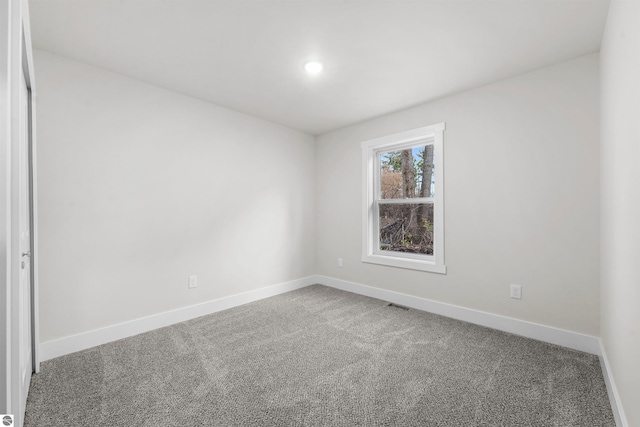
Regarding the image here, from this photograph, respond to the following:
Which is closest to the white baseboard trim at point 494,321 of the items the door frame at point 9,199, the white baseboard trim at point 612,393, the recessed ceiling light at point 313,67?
the white baseboard trim at point 612,393

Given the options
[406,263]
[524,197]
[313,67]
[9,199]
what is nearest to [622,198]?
[524,197]

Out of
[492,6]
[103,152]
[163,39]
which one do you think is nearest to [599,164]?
[492,6]

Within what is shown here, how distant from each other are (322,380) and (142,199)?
7.33 feet

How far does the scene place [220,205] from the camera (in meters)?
3.35

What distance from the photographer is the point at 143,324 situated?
8.92ft

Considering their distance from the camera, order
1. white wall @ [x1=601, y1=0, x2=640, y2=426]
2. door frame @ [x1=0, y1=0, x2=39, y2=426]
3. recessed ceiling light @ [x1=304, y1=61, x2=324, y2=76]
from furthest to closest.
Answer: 1. recessed ceiling light @ [x1=304, y1=61, x2=324, y2=76]
2. white wall @ [x1=601, y1=0, x2=640, y2=426]
3. door frame @ [x1=0, y1=0, x2=39, y2=426]

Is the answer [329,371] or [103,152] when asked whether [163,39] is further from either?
[329,371]

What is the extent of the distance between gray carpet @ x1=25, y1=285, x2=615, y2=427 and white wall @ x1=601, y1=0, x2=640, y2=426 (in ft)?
1.25

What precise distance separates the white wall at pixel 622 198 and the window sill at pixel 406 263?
4.39 feet

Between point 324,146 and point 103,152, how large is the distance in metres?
2.74

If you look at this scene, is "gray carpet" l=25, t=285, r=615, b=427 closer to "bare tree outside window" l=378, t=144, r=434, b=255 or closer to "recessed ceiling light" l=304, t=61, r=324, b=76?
"bare tree outside window" l=378, t=144, r=434, b=255

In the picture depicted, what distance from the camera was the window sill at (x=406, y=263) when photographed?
10.4 ft

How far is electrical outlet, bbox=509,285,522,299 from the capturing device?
2633 millimetres

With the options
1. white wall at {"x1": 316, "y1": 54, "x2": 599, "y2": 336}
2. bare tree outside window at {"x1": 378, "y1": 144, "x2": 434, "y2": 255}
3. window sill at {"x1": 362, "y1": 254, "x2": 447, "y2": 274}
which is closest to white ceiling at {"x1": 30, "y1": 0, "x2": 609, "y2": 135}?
white wall at {"x1": 316, "y1": 54, "x2": 599, "y2": 336}
